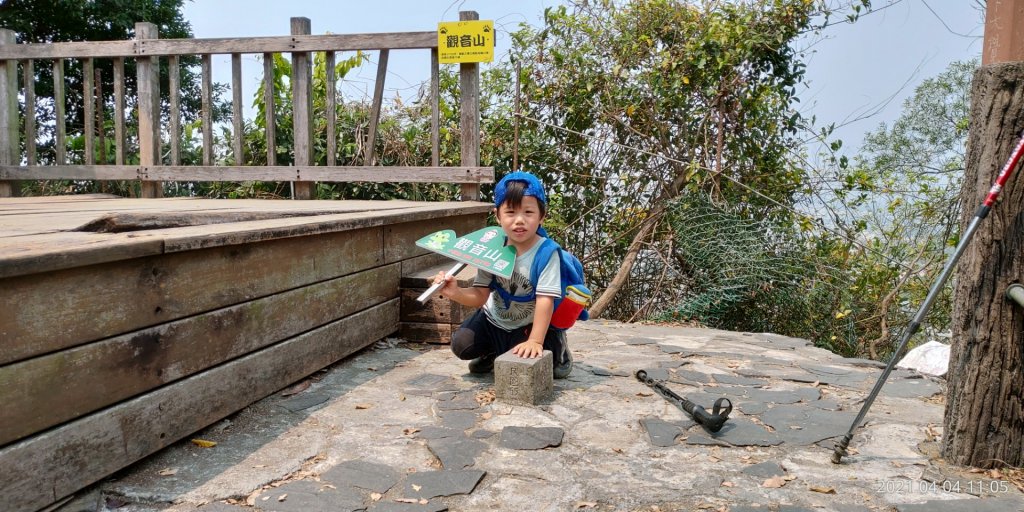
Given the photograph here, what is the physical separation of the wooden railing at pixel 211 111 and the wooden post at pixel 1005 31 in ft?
12.2

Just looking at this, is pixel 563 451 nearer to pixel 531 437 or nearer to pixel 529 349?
pixel 531 437

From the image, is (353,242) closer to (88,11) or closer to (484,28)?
(484,28)

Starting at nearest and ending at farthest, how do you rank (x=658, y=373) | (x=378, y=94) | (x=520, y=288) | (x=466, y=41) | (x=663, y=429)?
(x=663, y=429) < (x=520, y=288) < (x=658, y=373) < (x=466, y=41) < (x=378, y=94)

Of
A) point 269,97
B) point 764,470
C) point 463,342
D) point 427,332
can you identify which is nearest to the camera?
point 764,470

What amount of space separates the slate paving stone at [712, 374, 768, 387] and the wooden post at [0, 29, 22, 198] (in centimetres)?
652

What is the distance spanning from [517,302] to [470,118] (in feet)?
8.62

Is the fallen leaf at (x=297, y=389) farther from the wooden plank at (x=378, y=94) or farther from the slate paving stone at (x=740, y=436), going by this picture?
the wooden plank at (x=378, y=94)

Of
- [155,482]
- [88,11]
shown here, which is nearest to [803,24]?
[155,482]

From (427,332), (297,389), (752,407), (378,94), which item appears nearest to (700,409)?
(752,407)

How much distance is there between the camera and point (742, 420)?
316cm

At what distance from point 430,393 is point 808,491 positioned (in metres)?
1.73

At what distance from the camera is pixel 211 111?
6.10 meters

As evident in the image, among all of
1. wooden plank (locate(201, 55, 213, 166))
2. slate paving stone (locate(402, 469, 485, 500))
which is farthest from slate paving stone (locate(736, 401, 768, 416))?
wooden plank (locate(201, 55, 213, 166))

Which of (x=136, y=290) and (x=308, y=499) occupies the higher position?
(x=136, y=290)
